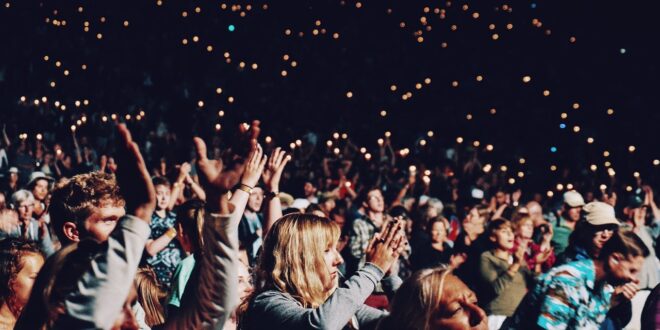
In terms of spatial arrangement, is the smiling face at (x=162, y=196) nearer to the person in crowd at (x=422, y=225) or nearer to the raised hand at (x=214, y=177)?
the person in crowd at (x=422, y=225)

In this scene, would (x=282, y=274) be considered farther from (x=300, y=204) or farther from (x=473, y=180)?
(x=473, y=180)

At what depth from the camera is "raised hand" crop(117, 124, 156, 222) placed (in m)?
2.04

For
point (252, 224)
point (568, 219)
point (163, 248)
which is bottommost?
point (568, 219)

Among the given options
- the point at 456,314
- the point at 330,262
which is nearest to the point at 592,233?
the point at 330,262

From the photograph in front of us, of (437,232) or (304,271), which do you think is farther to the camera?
(437,232)

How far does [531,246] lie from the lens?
26.8ft

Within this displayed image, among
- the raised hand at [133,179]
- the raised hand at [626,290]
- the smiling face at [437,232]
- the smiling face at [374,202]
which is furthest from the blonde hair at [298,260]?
the smiling face at [374,202]

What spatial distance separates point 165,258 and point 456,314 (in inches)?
155

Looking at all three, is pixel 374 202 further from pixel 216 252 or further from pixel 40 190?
pixel 216 252

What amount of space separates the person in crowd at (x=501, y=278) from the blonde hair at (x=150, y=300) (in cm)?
319

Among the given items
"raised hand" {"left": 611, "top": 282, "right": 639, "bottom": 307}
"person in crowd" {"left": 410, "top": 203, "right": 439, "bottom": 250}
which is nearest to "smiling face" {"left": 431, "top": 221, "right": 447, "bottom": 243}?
"person in crowd" {"left": 410, "top": 203, "right": 439, "bottom": 250}

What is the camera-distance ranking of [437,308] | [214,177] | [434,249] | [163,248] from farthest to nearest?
[434,249] → [163,248] → [437,308] → [214,177]

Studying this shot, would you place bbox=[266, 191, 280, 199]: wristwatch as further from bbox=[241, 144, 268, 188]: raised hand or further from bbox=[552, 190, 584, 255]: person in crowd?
bbox=[552, 190, 584, 255]: person in crowd

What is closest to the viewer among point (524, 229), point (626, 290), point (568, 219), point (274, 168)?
point (274, 168)
